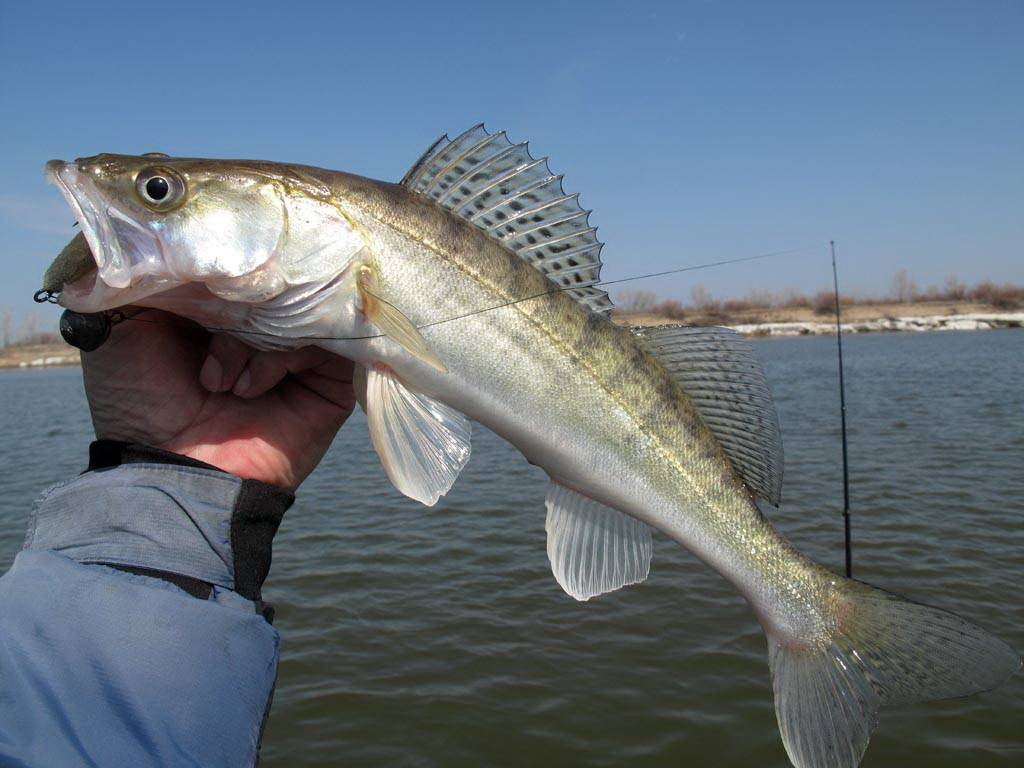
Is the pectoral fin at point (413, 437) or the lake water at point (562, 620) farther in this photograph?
the lake water at point (562, 620)

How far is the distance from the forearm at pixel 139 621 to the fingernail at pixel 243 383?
0.44 metres

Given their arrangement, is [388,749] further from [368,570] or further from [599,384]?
[599,384]

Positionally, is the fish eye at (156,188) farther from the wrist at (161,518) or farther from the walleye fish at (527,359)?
the wrist at (161,518)

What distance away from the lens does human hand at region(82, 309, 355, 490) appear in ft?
8.62

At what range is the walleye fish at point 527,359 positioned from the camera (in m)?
2.38

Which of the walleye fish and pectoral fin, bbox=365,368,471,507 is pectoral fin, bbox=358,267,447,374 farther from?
pectoral fin, bbox=365,368,471,507

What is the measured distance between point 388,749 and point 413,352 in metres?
4.24

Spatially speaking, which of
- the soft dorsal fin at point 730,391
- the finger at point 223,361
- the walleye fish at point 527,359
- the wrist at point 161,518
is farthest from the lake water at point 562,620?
the finger at point 223,361

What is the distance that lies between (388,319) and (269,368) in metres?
0.62

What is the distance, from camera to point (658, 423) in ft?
9.09

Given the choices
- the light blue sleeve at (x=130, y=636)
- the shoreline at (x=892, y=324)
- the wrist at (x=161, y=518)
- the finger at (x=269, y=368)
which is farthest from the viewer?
the shoreline at (x=892, y=324)

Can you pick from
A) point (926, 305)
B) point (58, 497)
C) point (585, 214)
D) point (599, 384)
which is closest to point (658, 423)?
point (599, 384)

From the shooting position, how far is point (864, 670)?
2645 millimetres

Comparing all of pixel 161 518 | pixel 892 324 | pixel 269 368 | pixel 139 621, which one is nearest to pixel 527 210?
pixel 269 368
